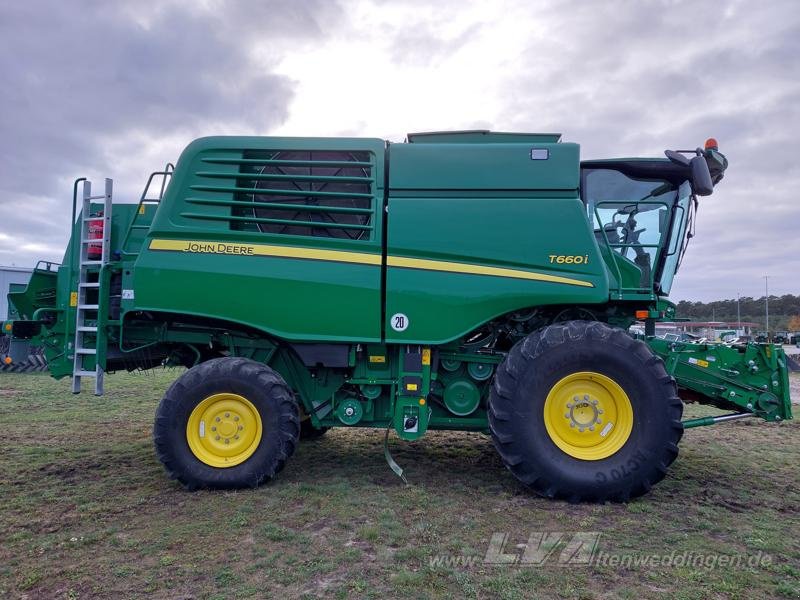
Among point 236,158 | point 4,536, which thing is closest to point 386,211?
point 236,158

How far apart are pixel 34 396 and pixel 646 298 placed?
1098 centimetres

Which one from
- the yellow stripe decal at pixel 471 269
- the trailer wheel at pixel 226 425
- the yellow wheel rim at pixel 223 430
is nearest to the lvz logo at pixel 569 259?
the yellow stripe decal at pixel 471 269

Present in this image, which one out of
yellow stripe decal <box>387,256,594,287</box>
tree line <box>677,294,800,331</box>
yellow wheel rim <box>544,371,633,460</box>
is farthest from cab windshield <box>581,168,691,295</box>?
tree line <box>677,294,800,331</box>

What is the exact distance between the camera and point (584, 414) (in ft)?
15.5

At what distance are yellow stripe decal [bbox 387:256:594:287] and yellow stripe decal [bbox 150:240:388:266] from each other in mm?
229

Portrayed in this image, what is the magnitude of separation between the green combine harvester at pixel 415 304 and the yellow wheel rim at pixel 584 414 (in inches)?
0.7

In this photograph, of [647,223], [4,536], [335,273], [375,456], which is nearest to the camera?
[4,536]

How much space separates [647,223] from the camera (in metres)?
5.39

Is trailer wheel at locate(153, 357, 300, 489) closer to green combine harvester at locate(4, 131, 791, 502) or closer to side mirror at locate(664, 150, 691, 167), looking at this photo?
green combine harvester at locate(4, 131, 791, 502)

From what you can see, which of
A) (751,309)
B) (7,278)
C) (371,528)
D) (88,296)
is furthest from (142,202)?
(751,309)

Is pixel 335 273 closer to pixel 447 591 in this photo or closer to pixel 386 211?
pixel 386 211

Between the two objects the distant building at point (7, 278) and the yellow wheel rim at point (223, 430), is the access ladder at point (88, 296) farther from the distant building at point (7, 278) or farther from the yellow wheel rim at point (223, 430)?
the distant building at point (7, 278)

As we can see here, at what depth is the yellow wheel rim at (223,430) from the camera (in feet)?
15.8

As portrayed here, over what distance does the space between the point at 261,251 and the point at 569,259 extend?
2.79m
